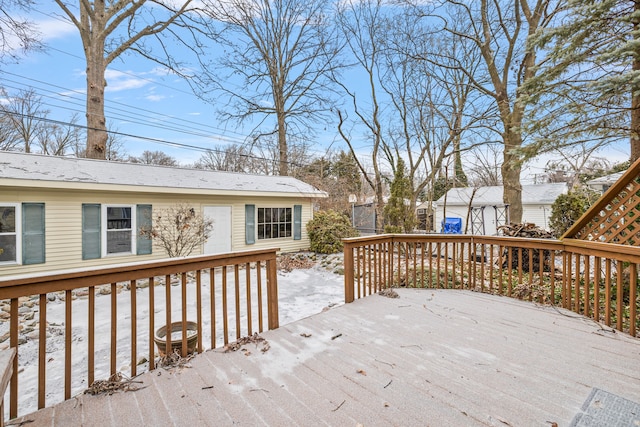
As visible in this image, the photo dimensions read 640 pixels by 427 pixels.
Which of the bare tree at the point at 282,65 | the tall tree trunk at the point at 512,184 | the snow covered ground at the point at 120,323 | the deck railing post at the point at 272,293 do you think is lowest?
the snow covered ground at the point at 120,323

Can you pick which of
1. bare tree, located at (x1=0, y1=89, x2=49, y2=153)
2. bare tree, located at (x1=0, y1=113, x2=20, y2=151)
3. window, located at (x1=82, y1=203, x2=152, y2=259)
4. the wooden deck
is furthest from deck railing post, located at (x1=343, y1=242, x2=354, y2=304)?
bare tree, located at (x1=0, y1=113, x2=20, y2=151)

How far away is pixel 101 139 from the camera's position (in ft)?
31.1

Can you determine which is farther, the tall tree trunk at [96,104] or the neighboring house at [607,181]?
the tall tree trunk at [96,104]

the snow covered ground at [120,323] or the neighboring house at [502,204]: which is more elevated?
the neighboring house at [502,204]

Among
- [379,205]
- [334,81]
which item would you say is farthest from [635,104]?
[334,81]

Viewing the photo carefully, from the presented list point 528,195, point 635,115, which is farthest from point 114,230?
point 528,195

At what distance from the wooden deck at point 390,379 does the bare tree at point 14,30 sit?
10.1m

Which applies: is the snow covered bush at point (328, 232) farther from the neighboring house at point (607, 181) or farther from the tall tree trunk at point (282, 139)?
the neighboring house at point (607, 181)

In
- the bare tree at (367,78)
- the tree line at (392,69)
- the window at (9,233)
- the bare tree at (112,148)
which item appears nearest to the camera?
the tree line at (392,69)

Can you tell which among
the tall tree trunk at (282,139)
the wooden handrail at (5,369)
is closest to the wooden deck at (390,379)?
the wooden handrail at (5,369)

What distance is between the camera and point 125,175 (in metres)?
7.64

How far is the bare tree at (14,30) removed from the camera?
7.51 meters

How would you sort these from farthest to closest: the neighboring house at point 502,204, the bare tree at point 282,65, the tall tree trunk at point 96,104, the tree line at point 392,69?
the neighboring house at point 502,204, the bare tree at point 282,65, the tall tree trunk at point 96,104, the tree line at point 392,69

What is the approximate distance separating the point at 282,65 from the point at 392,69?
207 inches
